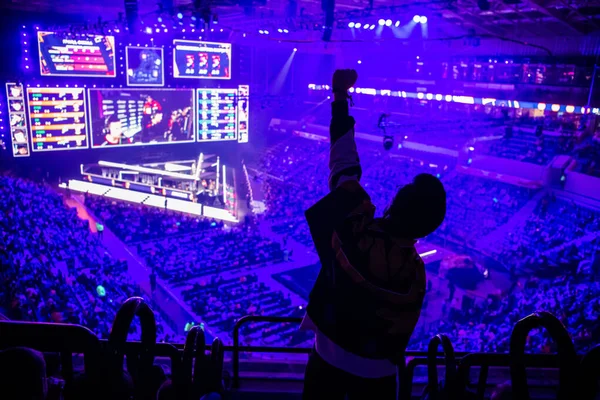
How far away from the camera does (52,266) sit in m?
8.05

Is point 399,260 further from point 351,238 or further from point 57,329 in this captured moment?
point 57,329

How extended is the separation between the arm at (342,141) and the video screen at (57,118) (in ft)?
40.5

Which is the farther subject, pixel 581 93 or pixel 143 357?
pixel 581 93

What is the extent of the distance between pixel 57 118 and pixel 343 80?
12461 millimetres

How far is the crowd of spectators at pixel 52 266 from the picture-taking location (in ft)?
21.0

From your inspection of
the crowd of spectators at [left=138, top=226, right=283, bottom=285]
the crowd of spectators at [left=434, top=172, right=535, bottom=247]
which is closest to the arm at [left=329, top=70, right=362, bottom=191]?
the crowd of spectators at [left=138, top=226, right=283, bottom=285]

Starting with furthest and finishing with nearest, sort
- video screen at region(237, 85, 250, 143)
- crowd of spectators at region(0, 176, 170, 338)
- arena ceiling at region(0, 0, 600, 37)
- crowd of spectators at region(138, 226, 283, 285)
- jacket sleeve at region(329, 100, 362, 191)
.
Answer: video screen at region(237, 85, 250, 143)
crowd of spectators at region(138, 226, 283, 285)
arena ceiling at region(0, 0, 600, 37)
crowd of spectators at region(0, 176, 170, 338)
jacket sleeve at region(329, 100, 362, 191)

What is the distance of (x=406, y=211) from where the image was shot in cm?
124

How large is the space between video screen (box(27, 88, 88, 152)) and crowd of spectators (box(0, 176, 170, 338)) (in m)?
1.30

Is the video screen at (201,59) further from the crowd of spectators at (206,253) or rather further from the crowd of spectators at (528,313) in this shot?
the crowd of spectators at (528,313)

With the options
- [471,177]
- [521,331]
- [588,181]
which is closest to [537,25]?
[588,181]

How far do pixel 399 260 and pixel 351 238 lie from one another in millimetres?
154

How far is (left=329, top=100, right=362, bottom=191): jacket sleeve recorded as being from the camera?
1.41m

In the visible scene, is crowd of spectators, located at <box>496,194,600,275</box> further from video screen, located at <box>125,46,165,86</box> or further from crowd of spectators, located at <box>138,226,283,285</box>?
video screen, located at <box>125,46,165,86</box>
